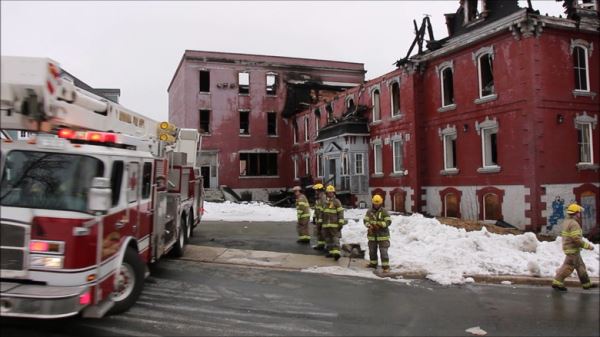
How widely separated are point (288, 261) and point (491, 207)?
10754 millimetres

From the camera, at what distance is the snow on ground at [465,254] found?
976 centimetres

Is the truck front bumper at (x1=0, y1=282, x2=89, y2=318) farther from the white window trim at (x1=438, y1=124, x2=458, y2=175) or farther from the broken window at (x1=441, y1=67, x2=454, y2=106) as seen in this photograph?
the broken window at (x1=441, y1=67, x2=454, y2=106)

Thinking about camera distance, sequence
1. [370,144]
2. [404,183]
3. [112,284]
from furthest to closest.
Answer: [370,144]
[404,183]
[112,284]

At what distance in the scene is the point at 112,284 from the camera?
6.20 meters

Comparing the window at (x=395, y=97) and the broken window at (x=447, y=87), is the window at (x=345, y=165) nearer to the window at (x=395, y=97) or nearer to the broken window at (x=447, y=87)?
the window at (x=395, y=97)

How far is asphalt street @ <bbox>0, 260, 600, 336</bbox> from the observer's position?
20.4 ft

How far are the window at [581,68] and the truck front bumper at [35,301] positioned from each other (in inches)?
760

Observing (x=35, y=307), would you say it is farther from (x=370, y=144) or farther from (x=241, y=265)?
(x=370, y=144)

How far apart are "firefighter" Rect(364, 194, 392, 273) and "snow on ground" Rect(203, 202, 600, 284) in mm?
418

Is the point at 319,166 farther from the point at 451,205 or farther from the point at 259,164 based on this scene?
the point at 451,205

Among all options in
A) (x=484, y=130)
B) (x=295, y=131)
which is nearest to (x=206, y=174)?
(x=295, y=131)

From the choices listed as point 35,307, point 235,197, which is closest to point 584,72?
point 35,307

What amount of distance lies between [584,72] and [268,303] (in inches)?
671

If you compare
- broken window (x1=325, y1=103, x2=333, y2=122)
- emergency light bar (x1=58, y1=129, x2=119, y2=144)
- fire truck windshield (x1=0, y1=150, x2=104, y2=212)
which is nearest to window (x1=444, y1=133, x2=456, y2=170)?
broken window (x1=325, y1=103, x2=333, y2=122)
